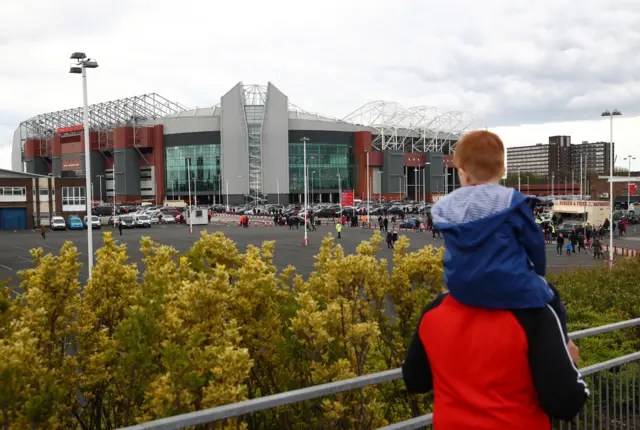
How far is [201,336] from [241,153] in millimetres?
106342

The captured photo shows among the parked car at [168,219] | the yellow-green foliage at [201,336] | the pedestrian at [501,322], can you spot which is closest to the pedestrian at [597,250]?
the yellow-green foliage at [201,336]

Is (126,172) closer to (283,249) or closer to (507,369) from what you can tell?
(283,249)

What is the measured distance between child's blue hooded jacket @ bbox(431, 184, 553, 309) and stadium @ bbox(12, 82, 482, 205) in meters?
103

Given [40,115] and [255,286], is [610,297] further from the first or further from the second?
[40,115]

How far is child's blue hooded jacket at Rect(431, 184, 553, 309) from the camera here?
1.75 meters

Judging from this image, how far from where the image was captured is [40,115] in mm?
132125

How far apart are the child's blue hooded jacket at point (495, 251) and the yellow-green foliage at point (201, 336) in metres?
1.39

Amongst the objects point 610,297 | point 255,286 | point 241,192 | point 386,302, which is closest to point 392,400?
point 386,302

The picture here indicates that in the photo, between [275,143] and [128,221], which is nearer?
[128,221]

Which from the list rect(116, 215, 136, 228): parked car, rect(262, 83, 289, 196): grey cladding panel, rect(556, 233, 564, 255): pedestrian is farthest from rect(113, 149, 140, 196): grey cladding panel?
rect(556, 233, 564, 255): pedestrian

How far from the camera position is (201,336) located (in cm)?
343

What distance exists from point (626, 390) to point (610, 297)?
805 cm

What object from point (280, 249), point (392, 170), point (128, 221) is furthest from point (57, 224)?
point (392, 170)

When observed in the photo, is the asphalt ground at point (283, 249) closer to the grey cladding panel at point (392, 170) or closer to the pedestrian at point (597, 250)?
the pedestrian at point (597, 250)
